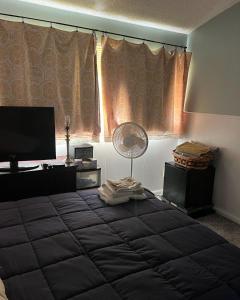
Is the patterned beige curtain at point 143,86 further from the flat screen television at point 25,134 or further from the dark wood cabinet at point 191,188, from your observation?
the flat screen television at point 25,134

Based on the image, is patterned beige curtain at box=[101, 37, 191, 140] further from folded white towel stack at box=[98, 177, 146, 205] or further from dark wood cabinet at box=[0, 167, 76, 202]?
folded white towel stack at box=[98, 177, 146, 205]

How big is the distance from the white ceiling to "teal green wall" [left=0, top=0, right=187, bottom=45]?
0.16 feet

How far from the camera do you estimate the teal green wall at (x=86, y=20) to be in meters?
2.47

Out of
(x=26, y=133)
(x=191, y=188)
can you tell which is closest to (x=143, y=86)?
(x=191, y=188)

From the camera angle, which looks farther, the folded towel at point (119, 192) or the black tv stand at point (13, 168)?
the black tv stand at point (13, 168)

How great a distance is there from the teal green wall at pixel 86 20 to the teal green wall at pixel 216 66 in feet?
1.21

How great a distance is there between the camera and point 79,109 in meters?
2.88

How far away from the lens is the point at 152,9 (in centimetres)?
276

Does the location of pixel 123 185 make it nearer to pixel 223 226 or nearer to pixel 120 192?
pixel 120 192

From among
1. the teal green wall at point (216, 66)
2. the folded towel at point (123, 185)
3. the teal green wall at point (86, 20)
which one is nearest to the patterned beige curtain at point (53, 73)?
the teal green wall at point (86, 20)

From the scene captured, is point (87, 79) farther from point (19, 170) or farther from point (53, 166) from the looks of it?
point (19, 170)

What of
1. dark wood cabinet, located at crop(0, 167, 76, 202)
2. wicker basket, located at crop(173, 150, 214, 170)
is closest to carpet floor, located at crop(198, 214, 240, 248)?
wicker basket, located at crop(173, 150, 214, 170)

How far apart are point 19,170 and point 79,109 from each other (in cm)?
97

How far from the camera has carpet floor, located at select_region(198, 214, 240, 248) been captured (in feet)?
8.64
